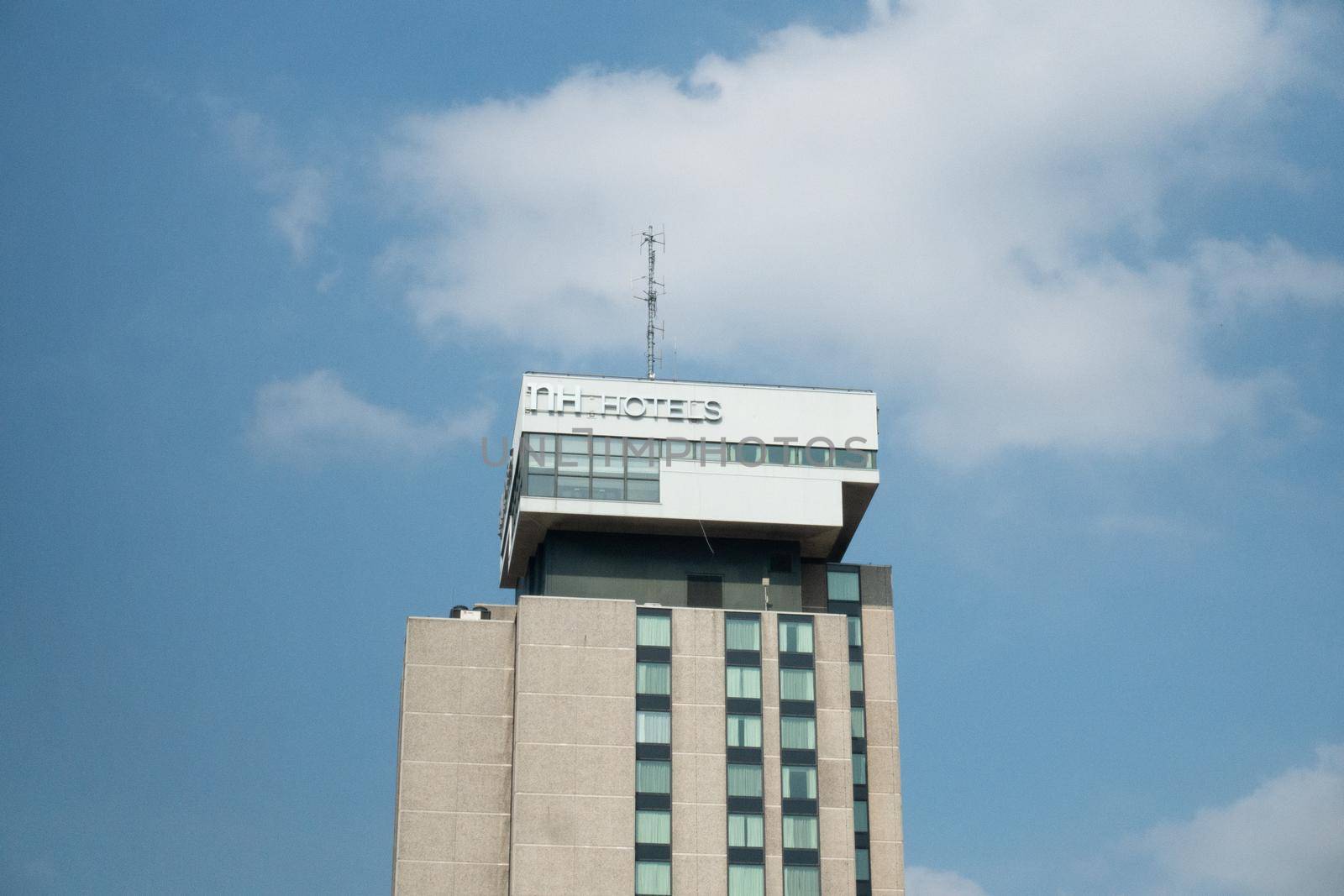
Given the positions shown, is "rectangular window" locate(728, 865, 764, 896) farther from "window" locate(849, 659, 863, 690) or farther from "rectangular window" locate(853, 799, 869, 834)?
"window" locate(849, 659, 863, 690)

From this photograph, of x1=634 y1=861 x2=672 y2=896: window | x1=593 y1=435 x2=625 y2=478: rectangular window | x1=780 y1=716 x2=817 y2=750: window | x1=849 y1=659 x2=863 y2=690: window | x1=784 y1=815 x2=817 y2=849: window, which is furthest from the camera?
x1=849 y1=659 x2=863 y2=690: window

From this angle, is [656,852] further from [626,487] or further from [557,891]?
[626,487]

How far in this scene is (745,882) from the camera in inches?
5157

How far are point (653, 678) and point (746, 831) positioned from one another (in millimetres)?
12081

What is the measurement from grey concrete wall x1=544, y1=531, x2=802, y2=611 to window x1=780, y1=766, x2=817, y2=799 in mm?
12468

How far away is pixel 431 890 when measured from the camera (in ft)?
432

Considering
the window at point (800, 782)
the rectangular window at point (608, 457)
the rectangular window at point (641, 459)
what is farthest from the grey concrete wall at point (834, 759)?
the rectangular window at point (608, 457)

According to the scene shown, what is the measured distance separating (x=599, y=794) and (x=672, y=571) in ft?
59.9

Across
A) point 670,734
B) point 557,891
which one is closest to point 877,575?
point 670,734

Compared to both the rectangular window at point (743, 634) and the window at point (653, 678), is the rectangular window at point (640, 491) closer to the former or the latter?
the rectangular window at point (743, 634)

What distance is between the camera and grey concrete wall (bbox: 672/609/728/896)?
13100 cm

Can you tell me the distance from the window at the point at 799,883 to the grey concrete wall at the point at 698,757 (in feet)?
13.4

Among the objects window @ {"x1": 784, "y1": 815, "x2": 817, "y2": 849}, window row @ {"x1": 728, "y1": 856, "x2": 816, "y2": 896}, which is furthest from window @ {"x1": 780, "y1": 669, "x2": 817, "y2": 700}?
window row @ {"x1": 728, "y1": 856, "x2": 816, "y2": 896}

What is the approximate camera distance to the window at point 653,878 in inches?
5123
